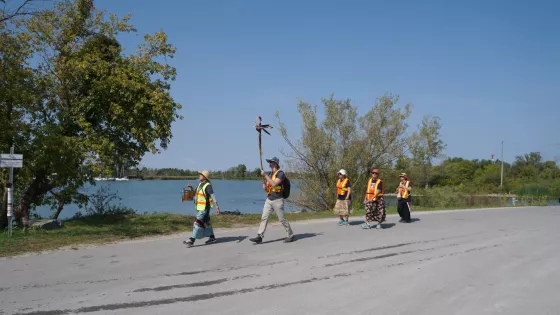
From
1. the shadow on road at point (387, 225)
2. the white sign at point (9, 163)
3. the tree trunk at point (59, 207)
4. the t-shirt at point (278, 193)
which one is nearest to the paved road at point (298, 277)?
the t-shirt at point (278, 193)

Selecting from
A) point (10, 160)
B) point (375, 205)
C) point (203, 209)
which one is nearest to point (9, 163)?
point (10, 160)

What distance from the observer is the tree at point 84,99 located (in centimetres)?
1357

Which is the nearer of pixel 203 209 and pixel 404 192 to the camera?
pixel 203 209

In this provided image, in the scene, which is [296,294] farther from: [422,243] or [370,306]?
[422,243]

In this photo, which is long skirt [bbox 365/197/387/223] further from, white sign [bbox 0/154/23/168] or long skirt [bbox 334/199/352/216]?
white sign [bbox 0/154/23/168]

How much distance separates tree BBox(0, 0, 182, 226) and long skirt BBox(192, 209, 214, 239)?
4.55 metres

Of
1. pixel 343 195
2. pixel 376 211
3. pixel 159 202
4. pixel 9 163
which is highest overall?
pixel 9 163

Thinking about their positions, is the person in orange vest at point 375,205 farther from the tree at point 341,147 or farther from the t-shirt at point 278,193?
the tree at point 341,147

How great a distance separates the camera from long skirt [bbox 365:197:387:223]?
1363 cm

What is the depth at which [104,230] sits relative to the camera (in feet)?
41.7

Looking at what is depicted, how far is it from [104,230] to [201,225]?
3.69 m

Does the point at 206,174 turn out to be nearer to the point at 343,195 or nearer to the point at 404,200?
the point at 343,195

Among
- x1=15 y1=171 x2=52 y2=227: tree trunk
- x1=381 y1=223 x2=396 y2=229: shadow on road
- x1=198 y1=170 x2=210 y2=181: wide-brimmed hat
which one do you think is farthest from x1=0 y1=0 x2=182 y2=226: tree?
x1=381 y1=223 x2=396 y2=229: shadow on road

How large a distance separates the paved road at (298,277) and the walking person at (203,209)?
0.37 m
